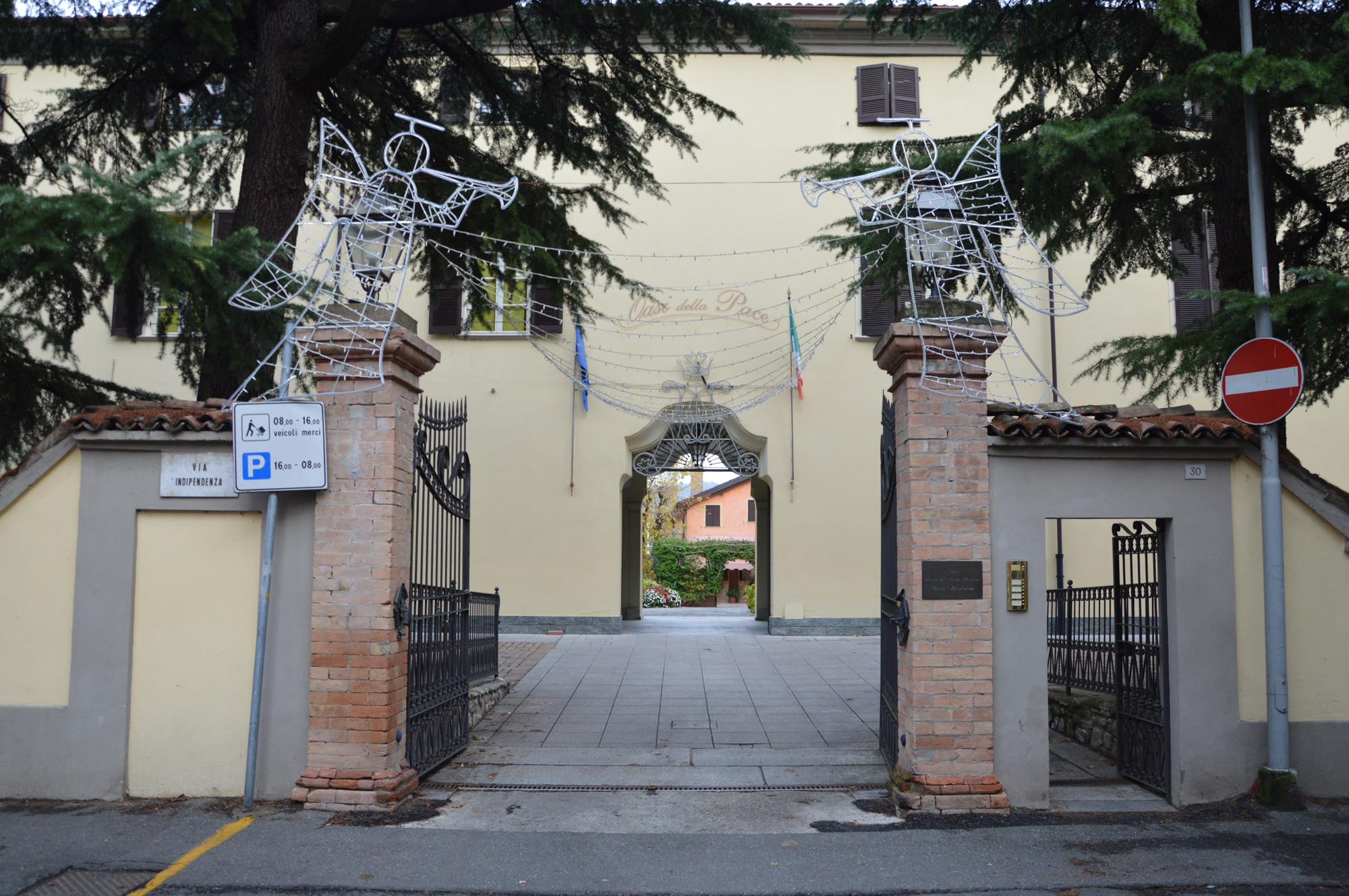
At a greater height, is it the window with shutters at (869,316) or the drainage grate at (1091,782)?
the window with shutters at (869,316)

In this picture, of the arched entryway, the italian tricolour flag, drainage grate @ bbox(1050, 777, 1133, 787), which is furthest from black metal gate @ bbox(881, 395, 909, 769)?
the arched entryway

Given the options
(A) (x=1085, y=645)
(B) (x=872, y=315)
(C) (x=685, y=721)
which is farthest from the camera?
(B) (x=872, y=315)

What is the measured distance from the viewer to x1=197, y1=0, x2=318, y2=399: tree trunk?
303 inches

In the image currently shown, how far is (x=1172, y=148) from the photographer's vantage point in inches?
281

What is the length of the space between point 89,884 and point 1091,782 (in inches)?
238

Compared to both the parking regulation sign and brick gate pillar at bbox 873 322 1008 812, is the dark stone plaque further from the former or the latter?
the parking regulation sign

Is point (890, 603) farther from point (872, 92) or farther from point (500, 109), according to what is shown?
point (872, 92)

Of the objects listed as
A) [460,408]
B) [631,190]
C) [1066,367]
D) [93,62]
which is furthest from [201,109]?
[1066,367]

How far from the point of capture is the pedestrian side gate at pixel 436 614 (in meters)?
6.15

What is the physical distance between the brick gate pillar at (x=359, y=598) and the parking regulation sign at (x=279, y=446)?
0.16m

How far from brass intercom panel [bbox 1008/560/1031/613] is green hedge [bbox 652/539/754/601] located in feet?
78.3

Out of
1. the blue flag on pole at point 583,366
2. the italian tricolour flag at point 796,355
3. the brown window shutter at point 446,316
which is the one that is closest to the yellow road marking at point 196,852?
the blue flag on pole at point 583,366

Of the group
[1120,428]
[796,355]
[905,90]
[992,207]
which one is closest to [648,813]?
[1120,428]

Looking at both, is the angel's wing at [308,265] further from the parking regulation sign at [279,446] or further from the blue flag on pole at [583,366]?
the blue flag on pole at [583,366]
